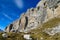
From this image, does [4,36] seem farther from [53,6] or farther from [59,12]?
[53,6]

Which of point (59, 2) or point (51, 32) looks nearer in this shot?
point (51, 32)

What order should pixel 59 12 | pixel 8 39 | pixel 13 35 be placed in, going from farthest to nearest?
pixel 59 12 < pixel 13 35 < pixel 8 39

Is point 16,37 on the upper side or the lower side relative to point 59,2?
lower

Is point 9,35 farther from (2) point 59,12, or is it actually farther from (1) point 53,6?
(1) point 53,6

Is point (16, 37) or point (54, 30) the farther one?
point (54, 30)

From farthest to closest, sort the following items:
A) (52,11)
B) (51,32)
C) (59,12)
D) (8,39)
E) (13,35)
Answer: (52,11) → (59,12) → (51,32) → (13,35) → (8,39)

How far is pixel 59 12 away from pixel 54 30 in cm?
8770

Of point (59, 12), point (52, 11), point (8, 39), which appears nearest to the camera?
point (8, 39)

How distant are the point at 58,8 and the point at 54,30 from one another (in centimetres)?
9755

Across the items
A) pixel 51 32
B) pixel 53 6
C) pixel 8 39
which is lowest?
pixel 8 39

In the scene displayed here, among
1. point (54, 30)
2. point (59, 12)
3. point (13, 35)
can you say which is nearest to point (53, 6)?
point (59, 12)

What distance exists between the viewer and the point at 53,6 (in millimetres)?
197375

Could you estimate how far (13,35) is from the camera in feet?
158

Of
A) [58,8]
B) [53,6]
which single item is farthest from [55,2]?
[58,8]
